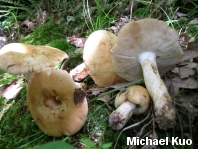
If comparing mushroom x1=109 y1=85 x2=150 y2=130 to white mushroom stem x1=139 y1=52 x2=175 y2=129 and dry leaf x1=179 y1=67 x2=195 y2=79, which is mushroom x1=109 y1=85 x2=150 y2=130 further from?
dry leaf x1=179 y1=67 x2=195 y2=79

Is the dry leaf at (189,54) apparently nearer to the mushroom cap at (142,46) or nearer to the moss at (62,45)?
the mushroom cap at (142,46)

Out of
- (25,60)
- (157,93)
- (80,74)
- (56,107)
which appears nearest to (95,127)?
(56,107)

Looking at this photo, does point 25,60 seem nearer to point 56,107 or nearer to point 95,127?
point 56,107

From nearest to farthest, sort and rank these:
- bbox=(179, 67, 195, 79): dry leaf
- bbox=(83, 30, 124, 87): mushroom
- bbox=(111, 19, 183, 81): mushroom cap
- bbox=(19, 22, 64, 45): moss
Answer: bbox=(111, 19, 183, 81): mushroom cap
bbox=(179, 67, 195, 79): dry leaf
bbox=(83, 30, 124, 87): mushroom
bbox=(19, 22, 64, 45): moss

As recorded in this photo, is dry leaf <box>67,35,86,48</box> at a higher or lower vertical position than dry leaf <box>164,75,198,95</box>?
higher

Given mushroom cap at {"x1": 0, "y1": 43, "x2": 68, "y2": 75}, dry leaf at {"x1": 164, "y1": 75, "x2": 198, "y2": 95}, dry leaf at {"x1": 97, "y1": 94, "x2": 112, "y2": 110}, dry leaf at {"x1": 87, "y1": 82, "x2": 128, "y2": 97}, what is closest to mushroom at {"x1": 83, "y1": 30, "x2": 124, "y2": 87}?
dry leaf at {"x1": 87, "y1": 82, "x2": 128, "y2": 97}

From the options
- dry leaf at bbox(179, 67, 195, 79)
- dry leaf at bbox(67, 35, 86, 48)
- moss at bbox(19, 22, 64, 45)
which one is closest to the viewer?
dry leaf at bbox(179, 67, 195, 79)
